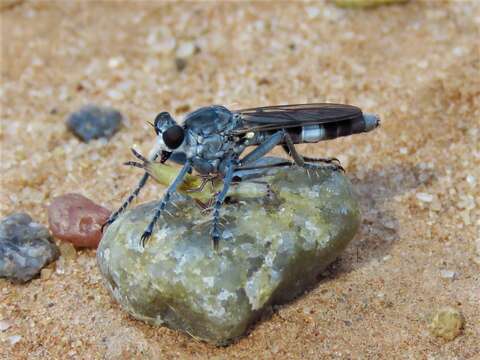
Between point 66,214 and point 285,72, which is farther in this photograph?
point 285,72

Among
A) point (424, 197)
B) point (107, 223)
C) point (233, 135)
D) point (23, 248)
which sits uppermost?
point (233, 135)

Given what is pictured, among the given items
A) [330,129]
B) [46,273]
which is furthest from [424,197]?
[46,273]

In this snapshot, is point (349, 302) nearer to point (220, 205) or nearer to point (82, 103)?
point (220, 205)

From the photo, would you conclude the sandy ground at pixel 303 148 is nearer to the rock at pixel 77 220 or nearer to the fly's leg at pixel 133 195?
the rock at pixel 77 220

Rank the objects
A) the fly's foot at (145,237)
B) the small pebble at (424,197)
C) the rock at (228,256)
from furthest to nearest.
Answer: the small pebble at (424,197) → the fly's foot at (145,237) → the rock at (228,256)

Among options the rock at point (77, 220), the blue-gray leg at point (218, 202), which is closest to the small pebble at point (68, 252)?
the rock at point (77, 220)

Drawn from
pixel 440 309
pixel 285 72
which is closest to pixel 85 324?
pixel 440 309

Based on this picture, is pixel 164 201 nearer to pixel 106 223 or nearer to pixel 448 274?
pixel 106 223
